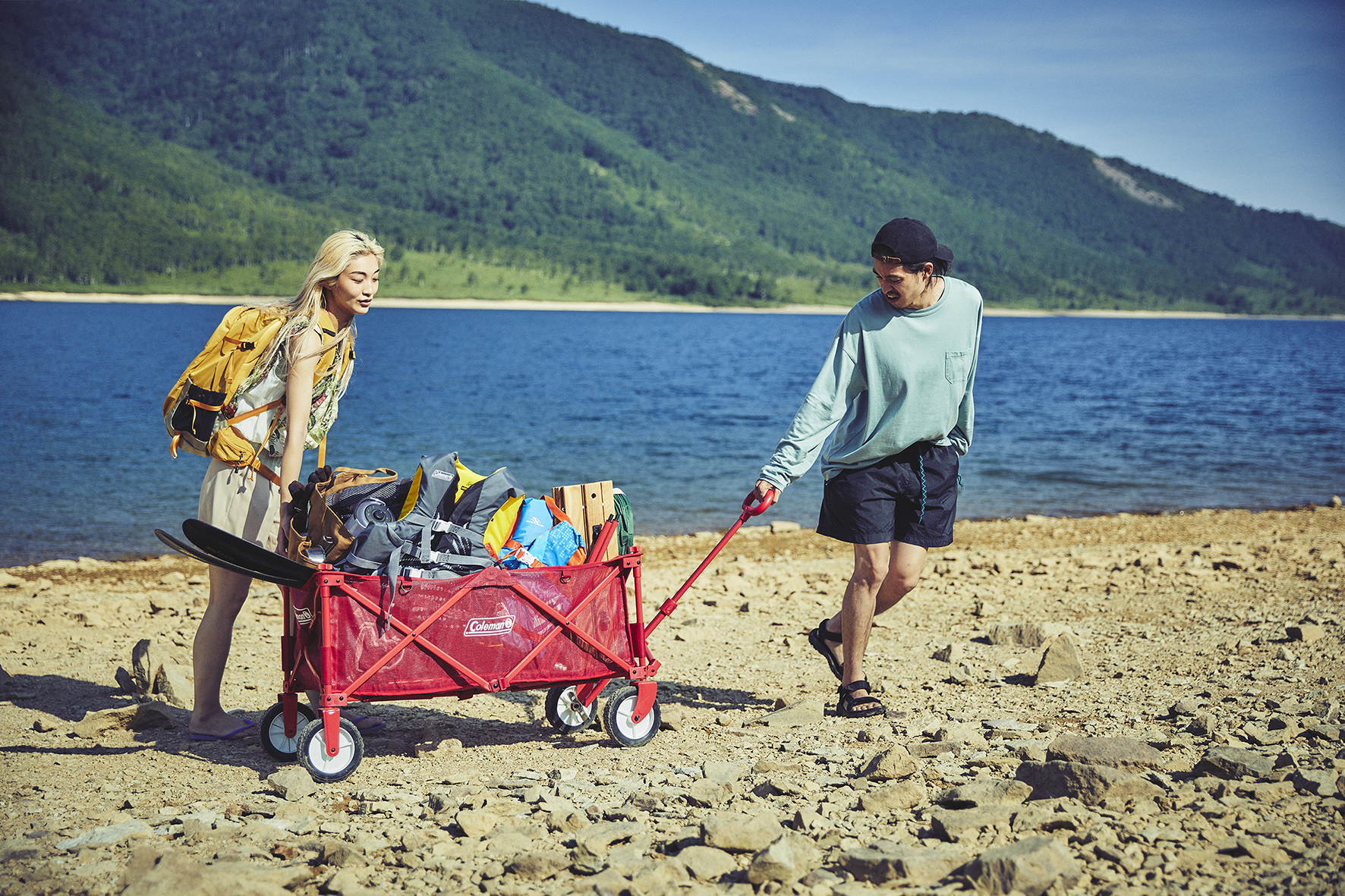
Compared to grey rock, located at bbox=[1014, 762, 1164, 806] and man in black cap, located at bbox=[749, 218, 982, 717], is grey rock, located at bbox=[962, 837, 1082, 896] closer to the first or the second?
grey rock, located at bbox=[1014, 762, 1164, 806]

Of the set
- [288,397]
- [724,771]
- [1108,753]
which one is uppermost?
[288,397]

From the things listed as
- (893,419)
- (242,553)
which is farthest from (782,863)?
(242,553)

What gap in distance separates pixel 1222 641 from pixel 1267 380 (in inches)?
2126

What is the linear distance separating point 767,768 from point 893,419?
5.38 feet

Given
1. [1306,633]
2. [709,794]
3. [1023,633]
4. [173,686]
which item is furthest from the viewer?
[1023,633]

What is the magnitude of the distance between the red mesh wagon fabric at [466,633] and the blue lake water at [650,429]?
933cm

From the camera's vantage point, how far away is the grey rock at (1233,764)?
3.55 meters

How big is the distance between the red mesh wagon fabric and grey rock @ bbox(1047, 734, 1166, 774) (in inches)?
73.5

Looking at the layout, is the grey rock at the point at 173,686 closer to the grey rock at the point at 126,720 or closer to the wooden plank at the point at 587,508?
the grey rock at the point at 126,720

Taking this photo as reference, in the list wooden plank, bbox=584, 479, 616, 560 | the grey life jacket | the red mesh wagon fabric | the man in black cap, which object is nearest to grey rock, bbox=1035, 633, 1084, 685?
the man in black cap

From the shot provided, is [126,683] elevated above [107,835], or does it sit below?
below

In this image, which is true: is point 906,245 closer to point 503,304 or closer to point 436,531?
point 436,531

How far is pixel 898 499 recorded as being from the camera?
472cm

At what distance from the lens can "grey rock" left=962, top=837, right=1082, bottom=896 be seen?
9.12 ft
